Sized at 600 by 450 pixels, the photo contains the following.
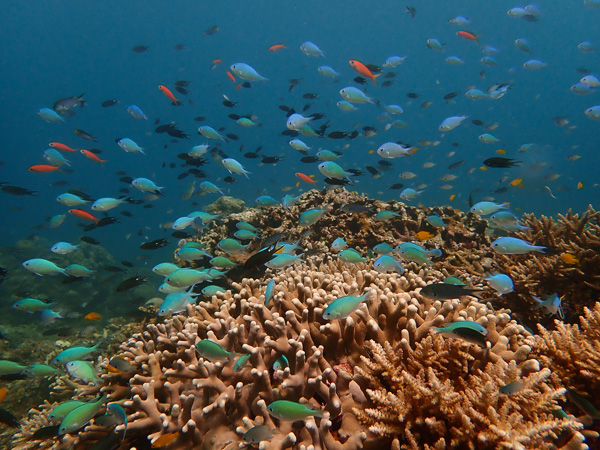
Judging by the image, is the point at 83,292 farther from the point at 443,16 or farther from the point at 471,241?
the point at 443,16

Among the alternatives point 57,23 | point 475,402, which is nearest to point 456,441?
point 475,402

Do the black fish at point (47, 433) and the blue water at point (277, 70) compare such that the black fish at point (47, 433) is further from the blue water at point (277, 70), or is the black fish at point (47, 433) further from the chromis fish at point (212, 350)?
the blue water at point (277, 70)

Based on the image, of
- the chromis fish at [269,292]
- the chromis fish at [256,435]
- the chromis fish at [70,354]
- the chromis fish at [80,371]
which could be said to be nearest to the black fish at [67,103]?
the chromis fish at [70,354]

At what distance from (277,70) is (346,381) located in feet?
374

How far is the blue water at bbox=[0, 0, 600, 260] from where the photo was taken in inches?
3332

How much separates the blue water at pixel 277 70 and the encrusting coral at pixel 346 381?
7459 cm

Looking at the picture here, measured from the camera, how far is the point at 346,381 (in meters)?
2.55

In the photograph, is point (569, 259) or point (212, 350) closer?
point (212, 350)

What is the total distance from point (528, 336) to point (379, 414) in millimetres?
1917

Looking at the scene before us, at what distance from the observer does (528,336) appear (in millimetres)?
2850

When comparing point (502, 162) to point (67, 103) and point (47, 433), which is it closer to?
point (47, 433)

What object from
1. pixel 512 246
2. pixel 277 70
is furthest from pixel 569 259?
pixel 277 70

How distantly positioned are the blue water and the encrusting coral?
74.6 meters

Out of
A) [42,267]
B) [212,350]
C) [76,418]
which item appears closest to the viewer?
[212,350]
